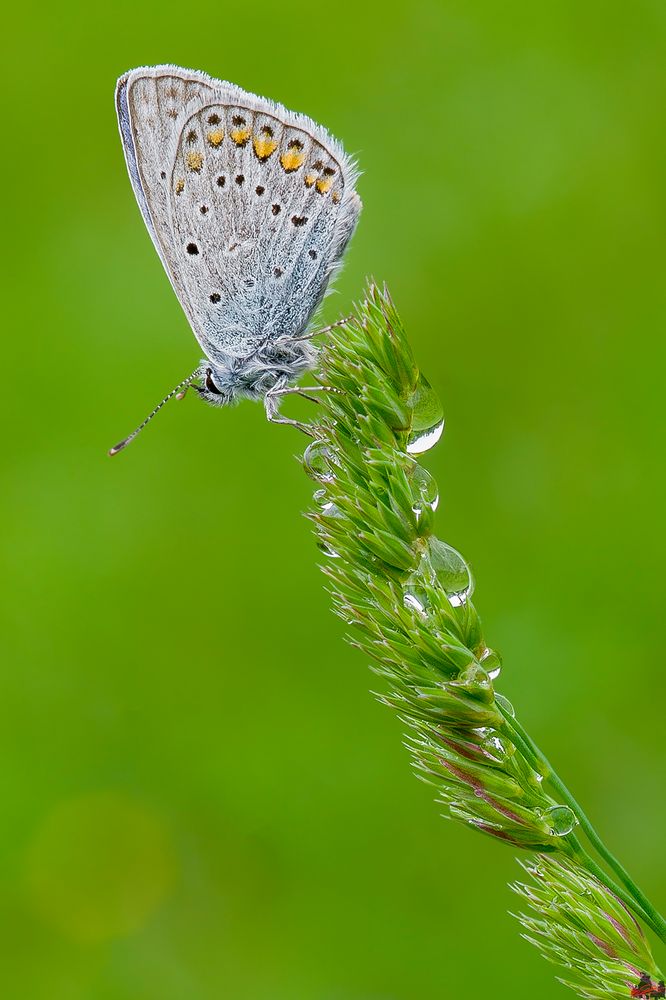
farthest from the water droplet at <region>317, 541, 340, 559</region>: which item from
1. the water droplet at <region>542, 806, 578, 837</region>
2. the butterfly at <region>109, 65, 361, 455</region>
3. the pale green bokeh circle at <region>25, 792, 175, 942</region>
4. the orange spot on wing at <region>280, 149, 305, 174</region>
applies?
the pale green bokeh circle at <region>25, 792, 175, 942</region>

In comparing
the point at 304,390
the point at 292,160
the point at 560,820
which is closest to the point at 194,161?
the point at 292,160

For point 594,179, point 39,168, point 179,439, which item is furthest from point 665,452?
point 39,168

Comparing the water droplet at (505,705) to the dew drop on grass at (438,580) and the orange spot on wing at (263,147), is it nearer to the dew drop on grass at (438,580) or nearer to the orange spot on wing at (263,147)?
the dew drop on grass at (438,580)

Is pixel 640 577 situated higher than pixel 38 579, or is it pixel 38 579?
pixel 640 577

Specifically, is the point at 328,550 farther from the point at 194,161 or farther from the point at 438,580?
the point at 194,161

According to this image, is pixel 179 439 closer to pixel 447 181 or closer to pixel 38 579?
pixel 38 579

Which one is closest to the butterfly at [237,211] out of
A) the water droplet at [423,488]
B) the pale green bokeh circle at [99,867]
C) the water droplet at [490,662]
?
the water droplet at [423,488]

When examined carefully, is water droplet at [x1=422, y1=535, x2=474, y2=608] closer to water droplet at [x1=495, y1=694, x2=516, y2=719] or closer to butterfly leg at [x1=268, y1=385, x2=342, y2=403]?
water droplet at [x1=495, y1=694, x2=516, y2=719]
